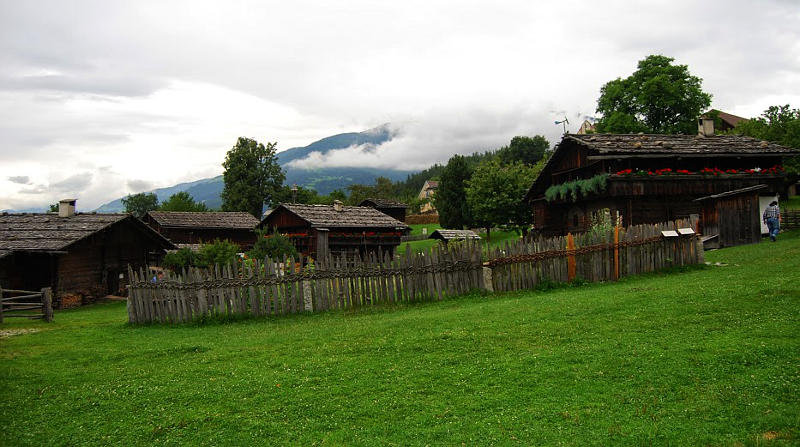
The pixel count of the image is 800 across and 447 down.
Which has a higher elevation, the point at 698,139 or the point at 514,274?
the point at 698,139

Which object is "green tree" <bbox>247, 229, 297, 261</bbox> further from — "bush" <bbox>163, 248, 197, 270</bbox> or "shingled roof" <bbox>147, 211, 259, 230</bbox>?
Result: "shingled roof" <bbox>147, 211, 259, 230</bbox>

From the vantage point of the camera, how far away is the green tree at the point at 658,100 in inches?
2090

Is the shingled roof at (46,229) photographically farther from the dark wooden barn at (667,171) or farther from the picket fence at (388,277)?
the dark wooden barn at (667,171)

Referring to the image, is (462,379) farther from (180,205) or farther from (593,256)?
(180,205)

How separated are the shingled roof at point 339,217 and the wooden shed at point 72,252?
42.0ft

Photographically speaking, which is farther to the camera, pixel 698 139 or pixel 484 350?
pixel 698 139

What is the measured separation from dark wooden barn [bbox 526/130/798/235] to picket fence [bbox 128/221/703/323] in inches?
533

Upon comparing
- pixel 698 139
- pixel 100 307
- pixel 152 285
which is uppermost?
pixel 698 139

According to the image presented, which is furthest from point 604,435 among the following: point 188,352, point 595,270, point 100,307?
point 100,307

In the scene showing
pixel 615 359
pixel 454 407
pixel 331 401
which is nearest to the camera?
pixel 454 407

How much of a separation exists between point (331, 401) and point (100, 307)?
24.8 meters

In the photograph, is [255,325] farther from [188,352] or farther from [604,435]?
[604,435]

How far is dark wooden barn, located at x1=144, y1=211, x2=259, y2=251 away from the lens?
56219 mm

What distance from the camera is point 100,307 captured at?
27.4m
